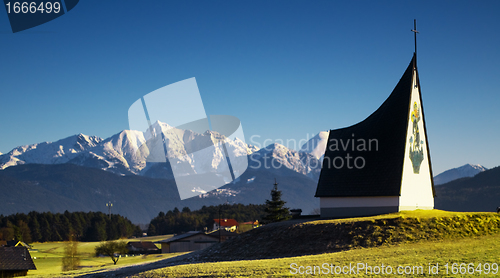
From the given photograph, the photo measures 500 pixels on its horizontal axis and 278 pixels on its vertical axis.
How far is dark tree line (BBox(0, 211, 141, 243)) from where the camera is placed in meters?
127

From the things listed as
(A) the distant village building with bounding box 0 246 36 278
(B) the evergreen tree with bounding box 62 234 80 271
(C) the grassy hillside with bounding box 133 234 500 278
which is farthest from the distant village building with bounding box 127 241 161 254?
(C) the grassy hillside with bounding box 133 234 500 278

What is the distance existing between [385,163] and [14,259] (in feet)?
112

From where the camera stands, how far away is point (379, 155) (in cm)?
3559

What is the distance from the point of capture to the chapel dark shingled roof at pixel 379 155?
34.0 m

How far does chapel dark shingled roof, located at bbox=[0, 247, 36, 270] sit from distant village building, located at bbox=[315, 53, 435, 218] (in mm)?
27894

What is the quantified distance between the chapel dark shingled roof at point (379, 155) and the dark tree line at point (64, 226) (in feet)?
342

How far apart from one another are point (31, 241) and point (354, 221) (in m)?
125

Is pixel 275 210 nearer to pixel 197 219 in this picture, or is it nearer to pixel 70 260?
pixel 70 260

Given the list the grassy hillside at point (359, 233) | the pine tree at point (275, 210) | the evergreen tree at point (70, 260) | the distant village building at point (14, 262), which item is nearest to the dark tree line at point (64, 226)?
the evergreen tree at point (70, 260)

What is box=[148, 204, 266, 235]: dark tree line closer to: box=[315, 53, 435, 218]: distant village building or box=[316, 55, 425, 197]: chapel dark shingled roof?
box=[316, 55, 425, 197]: chapel dark shingled roof

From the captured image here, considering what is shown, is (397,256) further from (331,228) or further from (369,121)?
(369,121)

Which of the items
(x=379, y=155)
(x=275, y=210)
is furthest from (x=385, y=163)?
(x=275, y=210)

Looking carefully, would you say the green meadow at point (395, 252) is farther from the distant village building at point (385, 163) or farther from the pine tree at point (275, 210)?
the pine tree at point (275, 210)

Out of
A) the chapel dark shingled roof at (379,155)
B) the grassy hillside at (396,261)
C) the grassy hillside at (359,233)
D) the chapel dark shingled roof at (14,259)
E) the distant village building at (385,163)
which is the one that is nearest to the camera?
the grassy hillside at (396,261)
